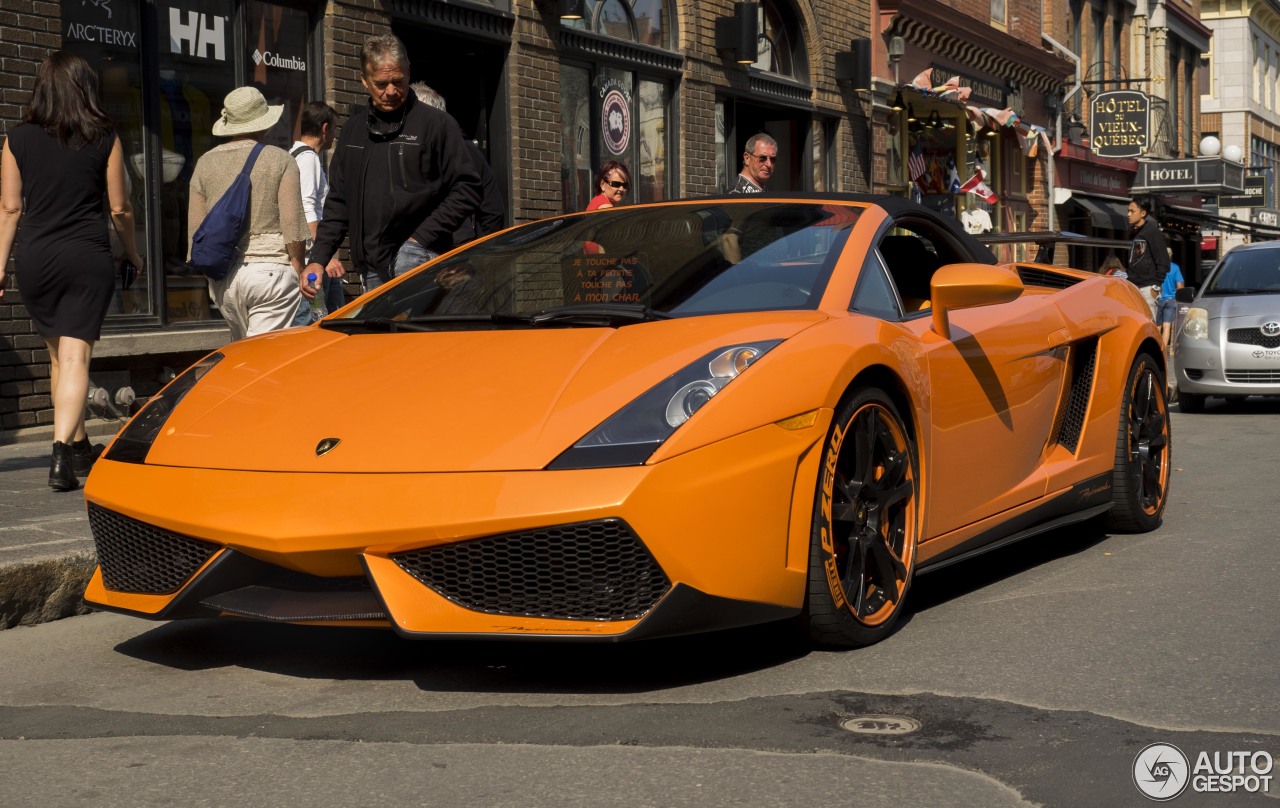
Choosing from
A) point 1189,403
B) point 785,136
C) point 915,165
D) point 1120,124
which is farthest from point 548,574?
point 1120,124

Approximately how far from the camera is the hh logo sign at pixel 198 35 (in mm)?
10422

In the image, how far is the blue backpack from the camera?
7.34 metres

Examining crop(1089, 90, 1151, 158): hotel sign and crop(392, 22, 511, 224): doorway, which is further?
crop(1089, 90, 1151, 158): hotel sign

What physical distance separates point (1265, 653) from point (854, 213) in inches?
72.1

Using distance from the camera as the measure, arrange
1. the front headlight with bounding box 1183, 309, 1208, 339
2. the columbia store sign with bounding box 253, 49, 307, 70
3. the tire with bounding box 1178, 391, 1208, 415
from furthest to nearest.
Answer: the tire with bounding box 1178, 391, 1208, 415
the front headlight with bounding box 1183, 309, 1208, 339
the columbia store sign with bounding box 253, 49, 307, 70

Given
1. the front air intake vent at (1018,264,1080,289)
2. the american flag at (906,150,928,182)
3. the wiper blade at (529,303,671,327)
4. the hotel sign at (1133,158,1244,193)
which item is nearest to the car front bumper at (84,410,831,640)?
the wiper blade at (529,303,671,327)

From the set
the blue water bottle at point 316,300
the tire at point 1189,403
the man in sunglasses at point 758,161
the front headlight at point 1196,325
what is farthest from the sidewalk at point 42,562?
the tire at point 1189,403

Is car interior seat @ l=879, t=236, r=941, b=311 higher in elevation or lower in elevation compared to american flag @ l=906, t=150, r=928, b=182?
lower

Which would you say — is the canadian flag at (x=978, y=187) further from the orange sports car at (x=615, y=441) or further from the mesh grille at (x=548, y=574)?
the mesh grille at (x=548, y=574)

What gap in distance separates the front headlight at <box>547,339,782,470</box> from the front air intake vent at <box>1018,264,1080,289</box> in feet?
8.42

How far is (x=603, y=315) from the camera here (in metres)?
4.81

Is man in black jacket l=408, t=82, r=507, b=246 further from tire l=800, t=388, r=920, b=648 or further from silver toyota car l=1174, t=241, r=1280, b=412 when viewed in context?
silver toyota car l=1174, t=241, r=1280, b=412

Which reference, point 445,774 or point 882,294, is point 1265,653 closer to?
point 882,294

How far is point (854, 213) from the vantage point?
5.44 metres
